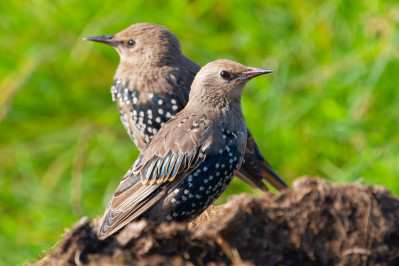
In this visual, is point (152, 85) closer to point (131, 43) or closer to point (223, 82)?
point (131, 43)

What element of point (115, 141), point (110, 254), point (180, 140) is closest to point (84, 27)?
point (115, 141)

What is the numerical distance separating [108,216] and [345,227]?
1288 millimetres

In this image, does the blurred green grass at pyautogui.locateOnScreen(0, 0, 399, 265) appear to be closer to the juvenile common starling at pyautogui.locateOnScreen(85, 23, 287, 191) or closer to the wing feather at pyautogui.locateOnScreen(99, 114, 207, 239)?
the juvenile common starling at pyautogui.locateOnScreen(85, 23, 287, 191)

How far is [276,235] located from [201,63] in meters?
3.41

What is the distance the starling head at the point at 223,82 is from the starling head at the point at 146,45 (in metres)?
0.75

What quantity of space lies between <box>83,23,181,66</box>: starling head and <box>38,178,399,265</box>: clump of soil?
6.53 feet

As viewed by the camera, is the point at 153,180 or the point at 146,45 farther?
the point at 146,45

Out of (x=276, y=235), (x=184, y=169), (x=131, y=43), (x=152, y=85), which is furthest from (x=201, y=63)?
(x=276, y=235)

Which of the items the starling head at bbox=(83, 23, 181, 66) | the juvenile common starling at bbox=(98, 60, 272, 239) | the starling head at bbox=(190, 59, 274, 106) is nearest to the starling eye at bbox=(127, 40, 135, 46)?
the starling head at bbox=(83, 23, 181, 66)

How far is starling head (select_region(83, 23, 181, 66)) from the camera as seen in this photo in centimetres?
444

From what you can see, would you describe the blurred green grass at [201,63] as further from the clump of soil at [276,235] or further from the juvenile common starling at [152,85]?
the clump of soil at [276,235]

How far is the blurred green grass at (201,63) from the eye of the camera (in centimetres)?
539

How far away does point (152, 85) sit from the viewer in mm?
4336

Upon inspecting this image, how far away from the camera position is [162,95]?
14.1 feet
